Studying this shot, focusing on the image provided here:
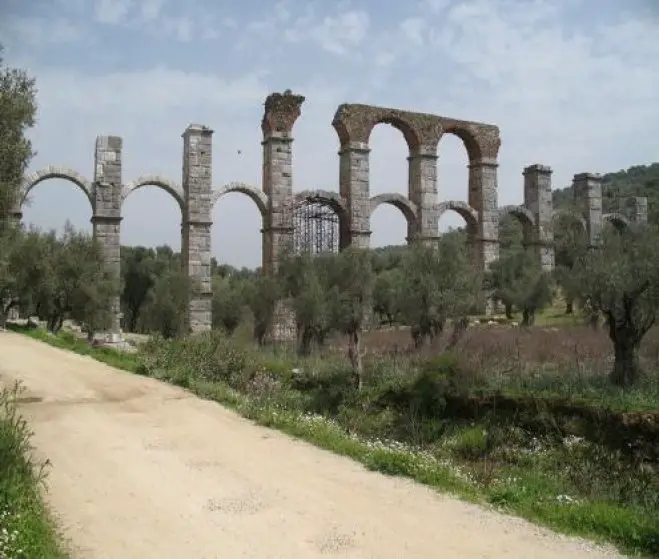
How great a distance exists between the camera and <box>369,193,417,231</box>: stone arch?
968 inches

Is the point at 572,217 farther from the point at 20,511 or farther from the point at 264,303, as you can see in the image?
the point at 20,511

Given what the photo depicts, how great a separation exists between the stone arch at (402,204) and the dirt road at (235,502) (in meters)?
17.5

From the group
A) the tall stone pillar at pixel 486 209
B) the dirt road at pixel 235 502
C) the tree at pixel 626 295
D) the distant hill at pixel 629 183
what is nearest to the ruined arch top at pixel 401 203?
the tall stone pillar at pixel 486 209

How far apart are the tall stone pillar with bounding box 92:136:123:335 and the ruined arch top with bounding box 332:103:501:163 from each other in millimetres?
7894

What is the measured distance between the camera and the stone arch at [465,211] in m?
25.7

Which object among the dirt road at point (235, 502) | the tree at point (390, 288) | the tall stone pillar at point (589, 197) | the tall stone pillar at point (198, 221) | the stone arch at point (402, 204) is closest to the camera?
the dirt road at point (235, 502)

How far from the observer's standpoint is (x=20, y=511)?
4.20 metres

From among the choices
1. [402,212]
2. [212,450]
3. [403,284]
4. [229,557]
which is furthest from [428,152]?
[229,557]

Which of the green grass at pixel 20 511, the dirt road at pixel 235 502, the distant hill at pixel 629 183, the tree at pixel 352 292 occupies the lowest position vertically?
the dirt road at pixel 235 502

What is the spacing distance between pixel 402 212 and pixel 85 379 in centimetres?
1664

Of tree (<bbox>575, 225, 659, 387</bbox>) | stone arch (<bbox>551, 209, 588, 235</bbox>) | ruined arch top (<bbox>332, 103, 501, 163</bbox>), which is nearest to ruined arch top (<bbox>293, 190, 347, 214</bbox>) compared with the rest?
ruined arch top (<bbox>332, 103, 501, 163</bbox>)

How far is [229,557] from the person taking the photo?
3996 mm

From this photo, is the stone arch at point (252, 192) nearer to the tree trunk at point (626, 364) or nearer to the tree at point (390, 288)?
the tree at point (390, 288)

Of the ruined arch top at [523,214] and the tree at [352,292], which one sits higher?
the ruined arch top at [523,214]
